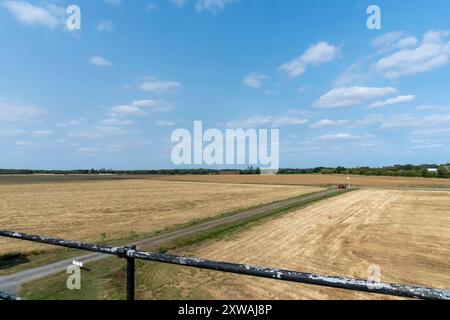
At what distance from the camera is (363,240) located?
1830cm

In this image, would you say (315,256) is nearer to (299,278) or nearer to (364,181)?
(299,278)

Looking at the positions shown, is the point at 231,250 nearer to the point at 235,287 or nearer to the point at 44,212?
the point at 235,287

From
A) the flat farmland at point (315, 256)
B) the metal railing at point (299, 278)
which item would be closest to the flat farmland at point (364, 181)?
the flat farmland at point (315, 256)

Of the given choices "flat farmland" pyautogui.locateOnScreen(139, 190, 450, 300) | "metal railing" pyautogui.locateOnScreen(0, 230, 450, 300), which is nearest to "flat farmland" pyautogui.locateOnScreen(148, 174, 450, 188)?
"flat farmland" pyautogui.locateOnScreen(139, 190, 450, 300)

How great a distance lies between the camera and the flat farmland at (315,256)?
399 inches

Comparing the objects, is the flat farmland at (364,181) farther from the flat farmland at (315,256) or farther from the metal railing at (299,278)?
the metal railing at (299,278)

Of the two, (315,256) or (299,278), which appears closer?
(299,278)

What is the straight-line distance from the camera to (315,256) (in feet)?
47.9

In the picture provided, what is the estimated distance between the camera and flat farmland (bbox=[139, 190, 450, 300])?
10125 millimetres

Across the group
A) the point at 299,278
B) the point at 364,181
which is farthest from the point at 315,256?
the point at 364,181

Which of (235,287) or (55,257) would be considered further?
(55,257)
